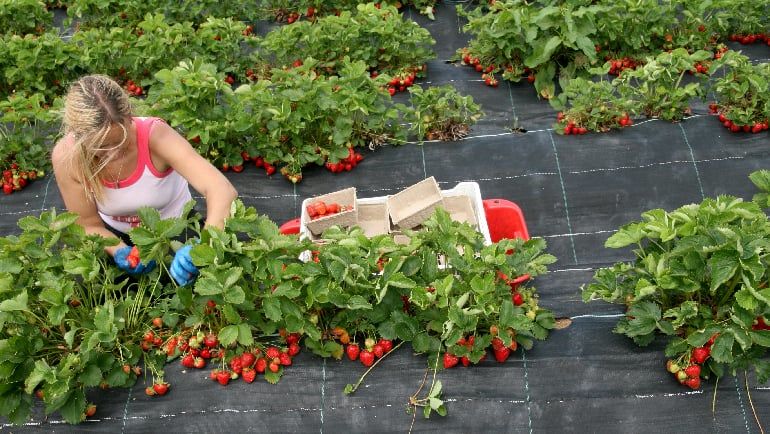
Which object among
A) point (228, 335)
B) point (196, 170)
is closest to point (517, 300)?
point (228, 335)

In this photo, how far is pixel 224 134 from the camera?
459cm

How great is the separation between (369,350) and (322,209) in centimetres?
101

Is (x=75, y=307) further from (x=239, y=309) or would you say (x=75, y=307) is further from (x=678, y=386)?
(x=678, y=386)

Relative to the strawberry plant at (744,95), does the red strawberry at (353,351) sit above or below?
above

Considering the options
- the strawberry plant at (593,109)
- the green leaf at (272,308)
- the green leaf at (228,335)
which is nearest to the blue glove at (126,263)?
the green leaf at (228,335)

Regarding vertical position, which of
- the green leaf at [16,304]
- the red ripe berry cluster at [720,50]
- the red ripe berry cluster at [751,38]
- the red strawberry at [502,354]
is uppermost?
the green leaf at [16,304]

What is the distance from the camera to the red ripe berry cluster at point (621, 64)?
5.42 meters

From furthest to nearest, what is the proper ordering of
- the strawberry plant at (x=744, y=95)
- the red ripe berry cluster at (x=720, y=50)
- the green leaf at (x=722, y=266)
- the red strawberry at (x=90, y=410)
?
1. the red ripe berry cluster at (x=720, y=50)
2. the strawberry plant at (x=744, y=95)
3. the red strawberry at (x=90, y=410)
4. the green leaf at (x=722, y=266)

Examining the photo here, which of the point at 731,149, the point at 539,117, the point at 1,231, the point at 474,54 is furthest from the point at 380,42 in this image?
the point at 1,231

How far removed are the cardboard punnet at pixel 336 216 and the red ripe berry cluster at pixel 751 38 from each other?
3557 mm

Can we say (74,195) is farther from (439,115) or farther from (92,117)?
(439,115)

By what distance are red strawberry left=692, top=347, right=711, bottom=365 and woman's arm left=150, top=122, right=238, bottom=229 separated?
2.05 meters

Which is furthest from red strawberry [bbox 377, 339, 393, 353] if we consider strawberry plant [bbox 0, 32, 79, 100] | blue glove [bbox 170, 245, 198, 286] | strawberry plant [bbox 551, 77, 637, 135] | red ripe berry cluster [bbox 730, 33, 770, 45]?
red ripe berry cluster [bbox 730, 33, 770, 45]

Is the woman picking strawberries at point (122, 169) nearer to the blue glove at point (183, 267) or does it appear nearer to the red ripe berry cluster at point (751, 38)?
the blue glove at point (183, 267)
